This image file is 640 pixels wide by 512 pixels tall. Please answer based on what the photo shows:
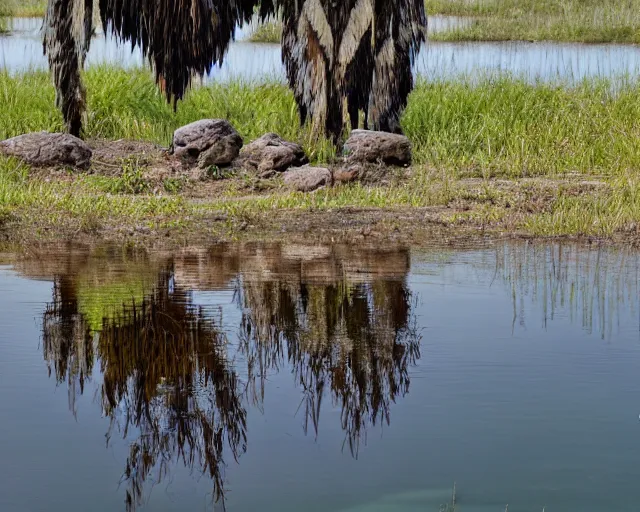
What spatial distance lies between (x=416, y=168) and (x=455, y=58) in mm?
9776

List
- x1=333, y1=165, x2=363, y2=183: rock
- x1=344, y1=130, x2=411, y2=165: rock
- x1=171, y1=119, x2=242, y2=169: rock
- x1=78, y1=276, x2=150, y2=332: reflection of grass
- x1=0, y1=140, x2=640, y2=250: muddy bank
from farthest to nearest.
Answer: x1=344, y1=130, x2=411, y2=165: rock
x1=171, y1=119, x2=242, y2=169: rock
x1=333, y1=165, x2=363, y2=183: rock
x1=0, y1=140, x2=640, y2=250: muddy bank
x1=78, y1=276, x2=150, y2=332: reflection of grass

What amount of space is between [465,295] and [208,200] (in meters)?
4.77

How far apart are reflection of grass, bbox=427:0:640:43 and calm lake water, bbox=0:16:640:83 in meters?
0.63

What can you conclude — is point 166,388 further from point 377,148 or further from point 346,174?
point 377,148

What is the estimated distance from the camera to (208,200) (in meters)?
11.2

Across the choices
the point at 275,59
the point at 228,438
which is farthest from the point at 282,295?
the point at 275,59

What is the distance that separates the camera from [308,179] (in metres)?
11.4

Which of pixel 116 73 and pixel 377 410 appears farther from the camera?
pixel 116 73

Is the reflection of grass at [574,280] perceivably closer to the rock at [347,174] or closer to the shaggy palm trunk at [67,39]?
the rock at [347,174]

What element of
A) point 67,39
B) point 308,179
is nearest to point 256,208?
point 308,179

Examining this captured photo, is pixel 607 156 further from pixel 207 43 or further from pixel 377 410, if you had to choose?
pixel 377 410

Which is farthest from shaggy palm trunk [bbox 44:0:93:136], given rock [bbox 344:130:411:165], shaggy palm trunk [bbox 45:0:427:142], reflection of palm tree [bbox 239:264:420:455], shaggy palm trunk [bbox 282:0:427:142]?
reflection of palm tree [bbox 239:264:420:455]

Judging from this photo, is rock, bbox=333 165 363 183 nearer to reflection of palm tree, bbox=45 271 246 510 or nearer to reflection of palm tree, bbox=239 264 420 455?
reflection of palm tree, bbox=239 264 420 455

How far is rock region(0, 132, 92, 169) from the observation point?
12445 mm
